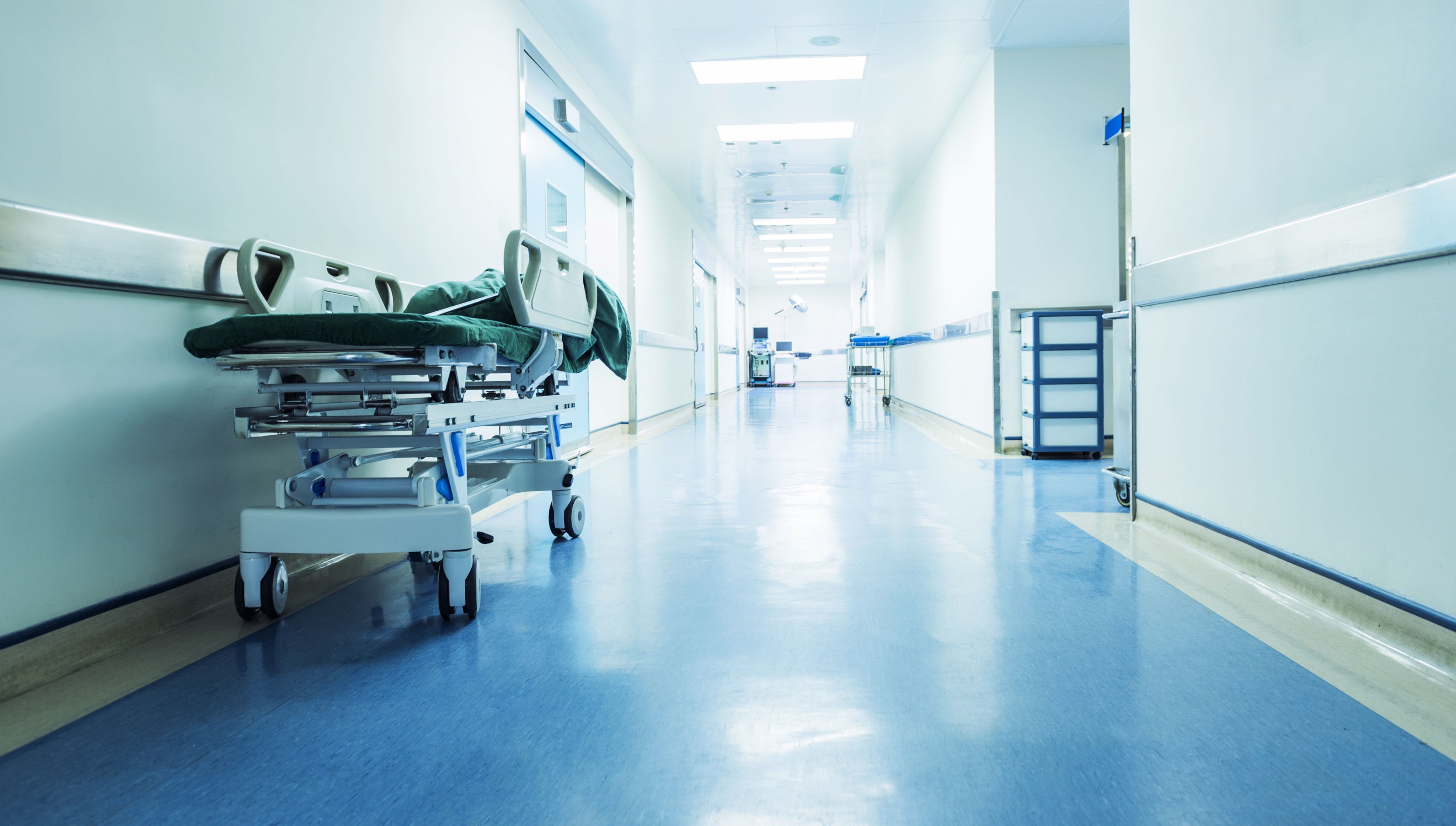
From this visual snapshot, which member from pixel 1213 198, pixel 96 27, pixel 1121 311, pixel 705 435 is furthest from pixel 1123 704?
Answer: pixel 705 435

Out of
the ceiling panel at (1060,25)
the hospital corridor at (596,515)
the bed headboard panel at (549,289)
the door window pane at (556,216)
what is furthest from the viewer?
the door window pane at (556,216)

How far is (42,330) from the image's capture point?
5.06 feet

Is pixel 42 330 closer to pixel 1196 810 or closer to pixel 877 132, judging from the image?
pixel 1196 810

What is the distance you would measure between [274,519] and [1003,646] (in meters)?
1.75

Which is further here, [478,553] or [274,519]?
[478,553]

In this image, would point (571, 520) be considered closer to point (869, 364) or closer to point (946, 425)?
point (946, 425)

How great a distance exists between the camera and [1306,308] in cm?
186

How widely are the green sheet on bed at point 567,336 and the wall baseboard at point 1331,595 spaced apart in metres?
1.95

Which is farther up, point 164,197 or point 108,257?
point 164,197

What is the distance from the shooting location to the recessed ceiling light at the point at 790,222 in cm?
1136

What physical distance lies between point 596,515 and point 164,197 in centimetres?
190

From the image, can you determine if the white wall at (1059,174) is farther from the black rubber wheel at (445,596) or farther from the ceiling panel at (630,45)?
the black rubber wheel at (445,596)

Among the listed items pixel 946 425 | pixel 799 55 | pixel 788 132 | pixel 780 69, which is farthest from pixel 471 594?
pixel 788 132

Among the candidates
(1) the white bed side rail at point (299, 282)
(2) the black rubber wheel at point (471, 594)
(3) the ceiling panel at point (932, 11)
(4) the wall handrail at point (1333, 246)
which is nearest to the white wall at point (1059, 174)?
(3) the ceiling panel at point (932, 11)
